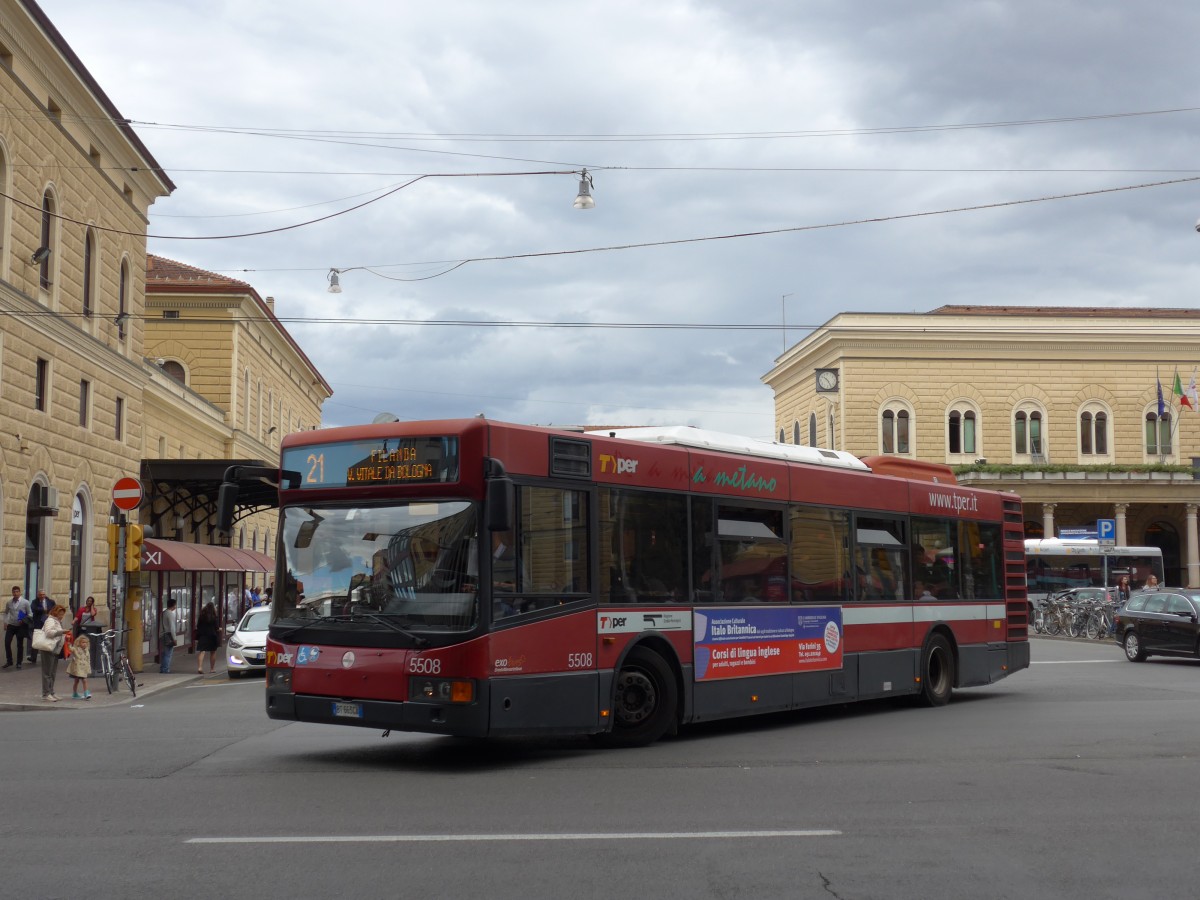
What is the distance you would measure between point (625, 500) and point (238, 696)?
1087 centimetres

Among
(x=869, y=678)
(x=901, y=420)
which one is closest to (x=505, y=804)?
(x=869, y=678)

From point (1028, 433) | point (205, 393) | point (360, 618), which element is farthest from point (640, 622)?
point (1028, 433)

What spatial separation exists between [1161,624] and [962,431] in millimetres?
44636

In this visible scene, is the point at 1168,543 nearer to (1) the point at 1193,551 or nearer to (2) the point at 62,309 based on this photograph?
(1) the point at 1193,551

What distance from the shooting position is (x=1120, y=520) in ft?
227

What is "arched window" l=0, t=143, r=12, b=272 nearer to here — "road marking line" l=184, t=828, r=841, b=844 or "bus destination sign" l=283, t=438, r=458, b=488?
"bus destination sign" l=283, t=438, r=458, b=488

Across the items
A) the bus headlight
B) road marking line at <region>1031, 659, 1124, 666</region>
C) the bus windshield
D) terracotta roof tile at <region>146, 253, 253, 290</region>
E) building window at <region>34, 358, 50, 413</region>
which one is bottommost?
road marking line at <region>1031, 659, 1124, 666</region>

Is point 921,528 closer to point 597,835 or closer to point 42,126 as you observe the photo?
point 597,835

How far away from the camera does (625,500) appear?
13.0 metres

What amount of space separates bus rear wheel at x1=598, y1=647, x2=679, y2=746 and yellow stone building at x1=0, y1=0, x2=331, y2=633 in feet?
62.8

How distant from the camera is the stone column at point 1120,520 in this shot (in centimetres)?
6881

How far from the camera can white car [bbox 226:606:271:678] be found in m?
26.9

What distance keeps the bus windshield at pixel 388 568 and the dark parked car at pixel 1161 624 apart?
20.5 m

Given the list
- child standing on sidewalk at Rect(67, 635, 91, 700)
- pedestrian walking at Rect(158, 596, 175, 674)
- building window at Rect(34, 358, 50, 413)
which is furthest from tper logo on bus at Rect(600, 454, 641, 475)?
building window at Rect(34, 358, 50, 413)
